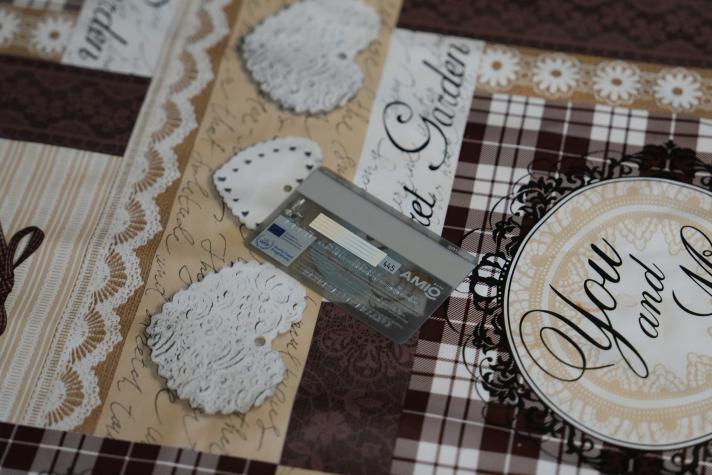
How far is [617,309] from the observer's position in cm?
77

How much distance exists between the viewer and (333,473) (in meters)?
0.72

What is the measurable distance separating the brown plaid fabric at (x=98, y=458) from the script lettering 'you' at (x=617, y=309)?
28cm

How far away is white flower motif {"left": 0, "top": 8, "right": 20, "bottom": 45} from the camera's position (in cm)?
99

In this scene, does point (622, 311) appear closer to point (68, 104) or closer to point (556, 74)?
point (556, 74)

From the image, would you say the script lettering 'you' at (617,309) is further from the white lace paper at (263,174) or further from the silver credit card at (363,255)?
the white lace paper at (263,174)

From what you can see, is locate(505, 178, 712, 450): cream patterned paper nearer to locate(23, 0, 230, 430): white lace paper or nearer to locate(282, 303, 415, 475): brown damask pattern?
locate(282, 303, 415, 475): brown damask pattern

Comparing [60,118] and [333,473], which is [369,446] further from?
[60,118]

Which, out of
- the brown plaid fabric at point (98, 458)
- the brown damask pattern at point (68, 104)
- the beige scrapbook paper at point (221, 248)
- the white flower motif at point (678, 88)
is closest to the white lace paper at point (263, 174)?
the beige scrapbook paper at point (221, 248)

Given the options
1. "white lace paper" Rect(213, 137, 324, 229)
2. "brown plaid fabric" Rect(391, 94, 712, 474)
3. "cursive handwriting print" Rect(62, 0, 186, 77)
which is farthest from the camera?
"cursive handwriting print" Rect(62, 0, 186, 77)

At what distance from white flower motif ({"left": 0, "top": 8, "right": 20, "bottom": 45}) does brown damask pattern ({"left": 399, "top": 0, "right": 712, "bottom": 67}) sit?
1.54ft

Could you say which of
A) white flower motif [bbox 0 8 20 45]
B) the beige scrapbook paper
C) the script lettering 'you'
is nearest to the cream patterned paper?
the script lettering 'you'

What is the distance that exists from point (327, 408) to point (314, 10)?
19.6 inches

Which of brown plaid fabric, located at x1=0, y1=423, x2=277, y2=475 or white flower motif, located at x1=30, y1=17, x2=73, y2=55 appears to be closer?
brown plaid fabric, located at x1=0, y1=423, x2=277, y2=475

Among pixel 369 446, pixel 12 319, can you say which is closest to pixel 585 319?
pixel 369 446
